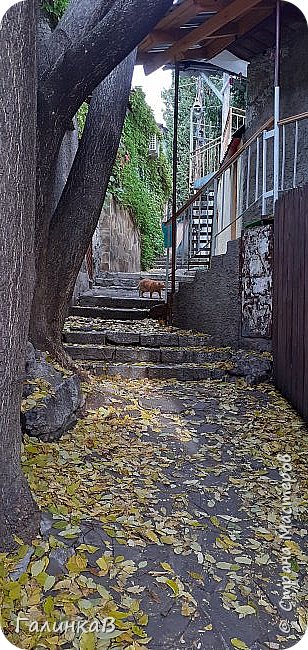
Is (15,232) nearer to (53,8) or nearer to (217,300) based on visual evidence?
(217,300)

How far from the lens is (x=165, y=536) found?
2.20 m

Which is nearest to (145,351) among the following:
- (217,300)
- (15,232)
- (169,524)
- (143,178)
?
(217,300)

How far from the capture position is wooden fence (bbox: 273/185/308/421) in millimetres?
3545

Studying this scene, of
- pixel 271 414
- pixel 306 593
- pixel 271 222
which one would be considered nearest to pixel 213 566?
pixel 306 593

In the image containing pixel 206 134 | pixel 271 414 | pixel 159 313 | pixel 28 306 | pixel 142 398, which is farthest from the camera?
pixel 206 134

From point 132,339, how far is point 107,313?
153cm

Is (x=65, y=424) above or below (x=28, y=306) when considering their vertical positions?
below

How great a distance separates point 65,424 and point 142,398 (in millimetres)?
1022

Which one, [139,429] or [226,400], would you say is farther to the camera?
[226,400]

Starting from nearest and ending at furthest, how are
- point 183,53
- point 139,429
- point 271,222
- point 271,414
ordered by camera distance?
1. point 139,429
2. point 271,414
3. point 271,222
4. point 183,53

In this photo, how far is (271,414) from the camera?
372 centimetres

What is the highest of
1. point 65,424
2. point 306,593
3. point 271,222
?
point 271,222

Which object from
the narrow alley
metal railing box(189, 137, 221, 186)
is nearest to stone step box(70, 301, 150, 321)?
the narrow alley

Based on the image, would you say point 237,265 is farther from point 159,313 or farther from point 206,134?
point 206,134
